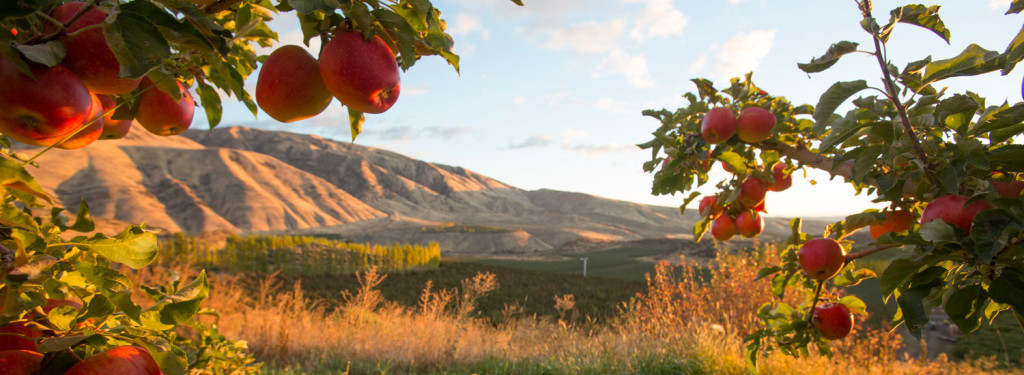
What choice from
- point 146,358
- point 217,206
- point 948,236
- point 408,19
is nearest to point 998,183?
point 948,236

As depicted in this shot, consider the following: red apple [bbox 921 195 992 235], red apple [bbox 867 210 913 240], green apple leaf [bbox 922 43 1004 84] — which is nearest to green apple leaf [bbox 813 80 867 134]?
green apple leaf [bbox 922 43 1004 84]

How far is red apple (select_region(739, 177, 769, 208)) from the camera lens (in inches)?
90.4

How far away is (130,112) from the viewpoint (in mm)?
933

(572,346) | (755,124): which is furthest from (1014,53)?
(572,346)

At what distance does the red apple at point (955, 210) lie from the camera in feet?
3.77

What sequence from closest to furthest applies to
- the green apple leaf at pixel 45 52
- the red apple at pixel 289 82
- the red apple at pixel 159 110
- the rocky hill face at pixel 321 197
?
the green apple leaf at pixel 45 52 < the red apple at pixel 289 82 < the red apple at pixel 159 110 < the rocky hill face at pixel 321 197

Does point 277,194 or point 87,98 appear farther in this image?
point 277,194

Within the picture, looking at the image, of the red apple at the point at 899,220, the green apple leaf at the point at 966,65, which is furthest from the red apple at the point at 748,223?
the green apple leaf at the point at 966,65

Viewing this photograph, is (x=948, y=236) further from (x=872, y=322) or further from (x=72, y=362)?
(x=872, y=322)

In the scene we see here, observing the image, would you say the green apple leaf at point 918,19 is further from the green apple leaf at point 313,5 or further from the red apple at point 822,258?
the green apple leaf at point 313,5

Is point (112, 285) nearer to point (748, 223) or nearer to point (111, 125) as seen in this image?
point (111, 125)

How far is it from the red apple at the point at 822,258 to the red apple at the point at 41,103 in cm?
200

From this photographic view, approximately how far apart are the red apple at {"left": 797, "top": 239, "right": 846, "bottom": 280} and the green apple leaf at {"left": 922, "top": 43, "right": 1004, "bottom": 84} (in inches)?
27.2

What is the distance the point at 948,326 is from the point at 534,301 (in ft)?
29.4
